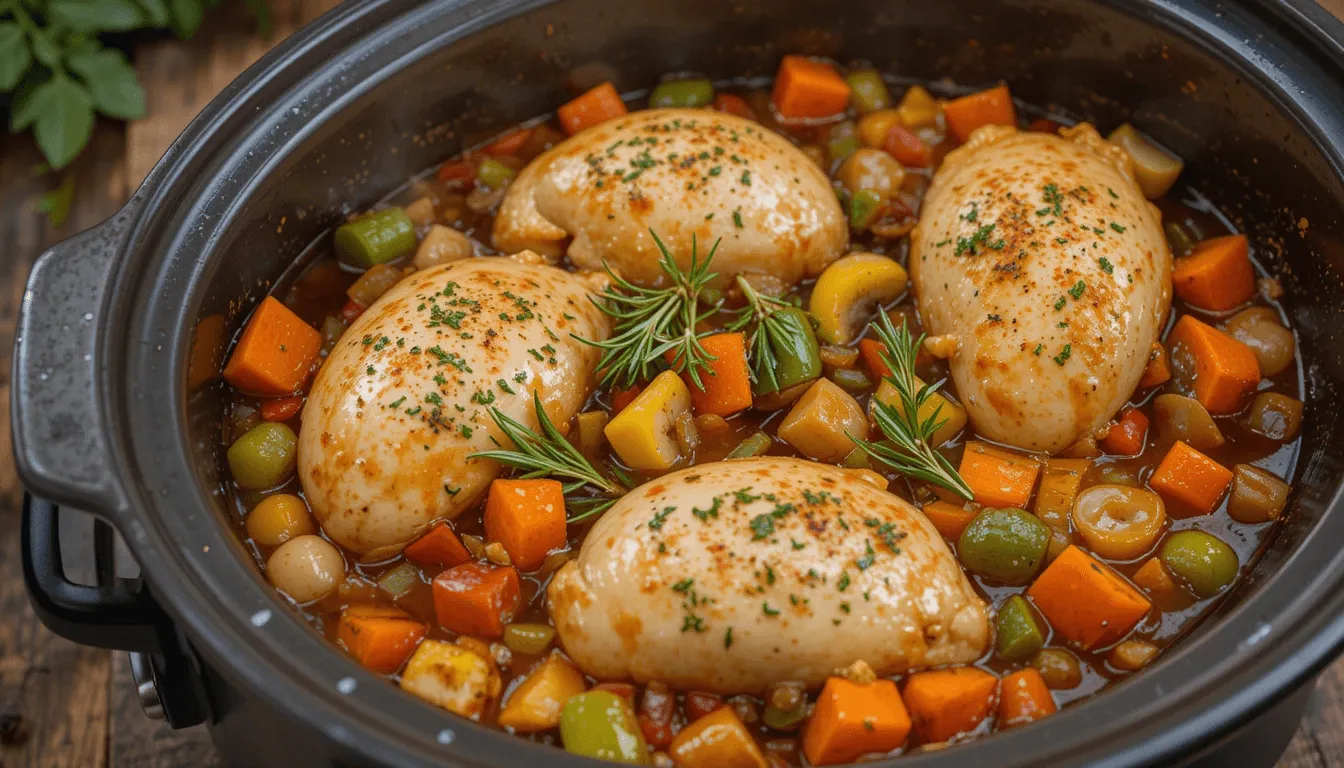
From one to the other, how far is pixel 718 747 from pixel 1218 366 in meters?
1.43

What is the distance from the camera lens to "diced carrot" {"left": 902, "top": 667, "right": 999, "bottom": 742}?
235cm

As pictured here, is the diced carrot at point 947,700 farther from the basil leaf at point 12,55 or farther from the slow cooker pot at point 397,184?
the basil leaf at point 12,55

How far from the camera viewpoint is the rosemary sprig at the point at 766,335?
9.29 feet

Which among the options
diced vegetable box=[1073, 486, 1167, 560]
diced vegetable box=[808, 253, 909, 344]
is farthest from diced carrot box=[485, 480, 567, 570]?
diced vegetable box=[1073, 486, 1167, 560]

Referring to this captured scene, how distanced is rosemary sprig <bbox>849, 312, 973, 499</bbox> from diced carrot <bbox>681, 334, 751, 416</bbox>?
0.90ft

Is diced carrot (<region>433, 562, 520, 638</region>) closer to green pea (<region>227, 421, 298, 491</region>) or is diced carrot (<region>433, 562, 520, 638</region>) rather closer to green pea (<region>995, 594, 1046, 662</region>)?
green pea (<region>227, 421, 298, 491</region>)

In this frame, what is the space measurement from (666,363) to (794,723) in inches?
34.6

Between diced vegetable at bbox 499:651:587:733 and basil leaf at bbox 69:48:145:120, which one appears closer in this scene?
diced vegetable at bbox 499:651:587:733

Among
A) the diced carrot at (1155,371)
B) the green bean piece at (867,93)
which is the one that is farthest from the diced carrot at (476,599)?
the green bean piece at (867,93)

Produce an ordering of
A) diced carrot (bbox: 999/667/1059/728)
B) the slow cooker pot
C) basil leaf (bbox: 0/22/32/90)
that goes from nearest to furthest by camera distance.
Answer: the slow cooker pot < diced carrot (bbox: 999/667/1059/728) < basil leaf (bbox: 0/22/32/90)

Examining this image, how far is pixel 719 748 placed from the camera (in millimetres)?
2328

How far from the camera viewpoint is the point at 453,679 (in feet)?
7.91

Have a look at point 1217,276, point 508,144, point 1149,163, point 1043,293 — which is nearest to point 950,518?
point 1043,293

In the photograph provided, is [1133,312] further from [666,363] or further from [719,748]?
[719,748]
